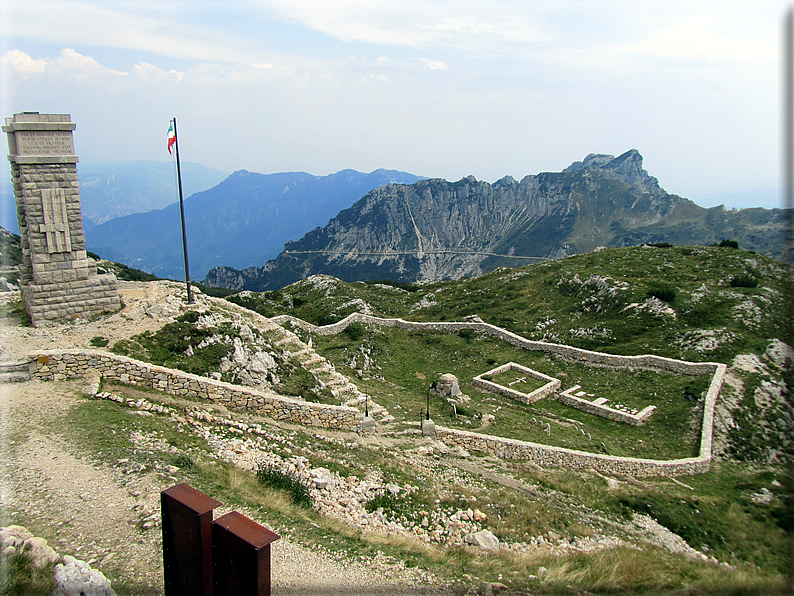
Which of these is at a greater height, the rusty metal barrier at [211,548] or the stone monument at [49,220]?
the stone monument at [49,220]

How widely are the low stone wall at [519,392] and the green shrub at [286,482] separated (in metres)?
16.0

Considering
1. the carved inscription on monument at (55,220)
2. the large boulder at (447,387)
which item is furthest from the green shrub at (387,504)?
the carved inscription on monument at (55,220)

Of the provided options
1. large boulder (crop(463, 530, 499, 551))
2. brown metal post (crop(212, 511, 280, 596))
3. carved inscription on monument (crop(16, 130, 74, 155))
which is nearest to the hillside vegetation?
large boulder (crop(463, 530, 499, 551))

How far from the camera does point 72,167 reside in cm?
1667

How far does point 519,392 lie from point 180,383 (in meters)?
17.4

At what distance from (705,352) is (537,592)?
23.1 metres

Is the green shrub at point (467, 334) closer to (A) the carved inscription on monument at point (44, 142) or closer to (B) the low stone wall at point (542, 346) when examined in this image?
(B) the low stone wall at point (542, 346)

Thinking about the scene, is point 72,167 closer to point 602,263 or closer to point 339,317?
point 339,317

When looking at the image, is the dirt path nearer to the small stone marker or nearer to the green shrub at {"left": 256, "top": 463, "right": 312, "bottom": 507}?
the green shrub at {"left": 256, "top": 463, "right": 312, "bottom": 507}

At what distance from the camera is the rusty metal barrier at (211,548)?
13.2 ft

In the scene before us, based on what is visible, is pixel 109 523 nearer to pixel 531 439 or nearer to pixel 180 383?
pixel 180 383

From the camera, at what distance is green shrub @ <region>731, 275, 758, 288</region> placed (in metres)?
31.7

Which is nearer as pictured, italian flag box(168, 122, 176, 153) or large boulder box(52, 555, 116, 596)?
large boulder box(52, 555, 116, 596)

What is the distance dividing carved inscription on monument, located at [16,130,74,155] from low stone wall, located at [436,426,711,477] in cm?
1767
